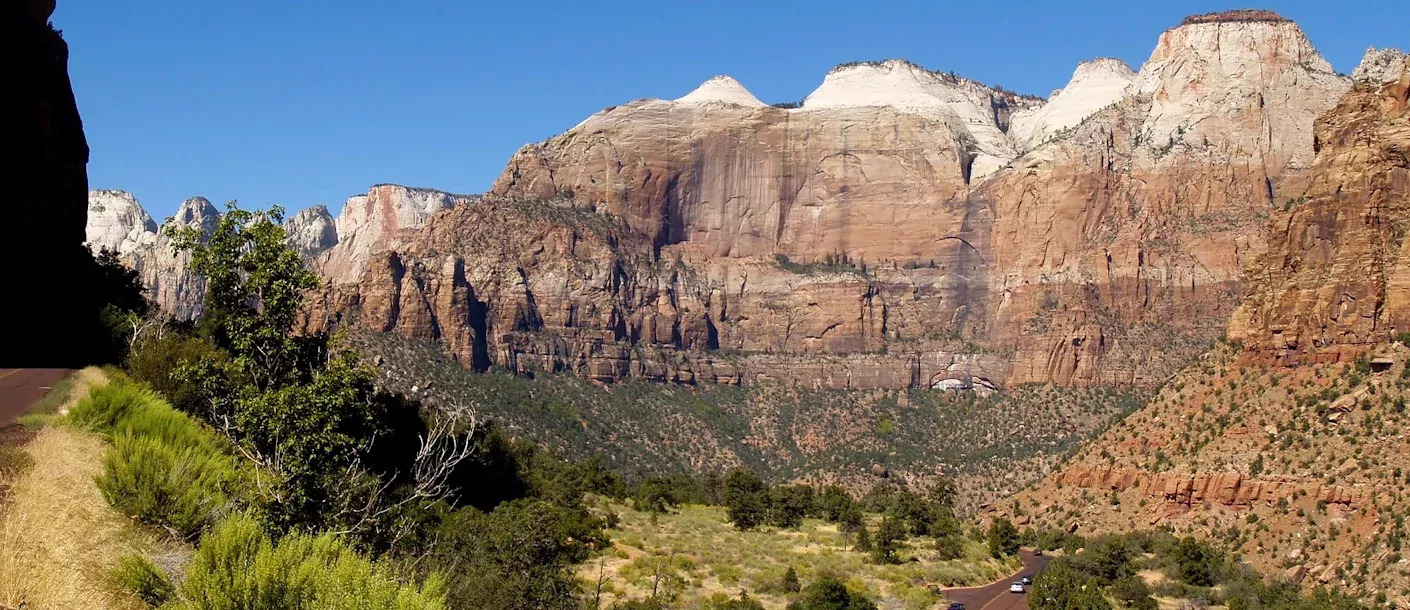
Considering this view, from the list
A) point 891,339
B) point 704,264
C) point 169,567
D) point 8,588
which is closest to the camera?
point 8,588

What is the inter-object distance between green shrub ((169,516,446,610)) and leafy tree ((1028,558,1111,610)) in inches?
1334

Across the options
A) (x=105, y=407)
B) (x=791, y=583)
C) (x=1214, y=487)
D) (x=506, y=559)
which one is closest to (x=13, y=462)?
(x=105, y=407)

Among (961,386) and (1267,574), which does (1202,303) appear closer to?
(961,386)

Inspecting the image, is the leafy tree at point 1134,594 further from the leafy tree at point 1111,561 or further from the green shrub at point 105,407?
the green shrub at point 105,407

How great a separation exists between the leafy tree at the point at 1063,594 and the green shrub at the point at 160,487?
1291 inches

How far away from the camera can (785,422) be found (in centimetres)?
14675

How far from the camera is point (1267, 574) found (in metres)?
59.6

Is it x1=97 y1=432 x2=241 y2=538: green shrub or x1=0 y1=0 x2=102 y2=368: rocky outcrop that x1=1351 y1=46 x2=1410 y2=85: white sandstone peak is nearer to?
x1=0 y1=0 x2=102 y2=368: rocky outcrop

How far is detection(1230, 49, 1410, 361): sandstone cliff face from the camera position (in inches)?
2689

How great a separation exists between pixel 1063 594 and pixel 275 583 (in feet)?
120

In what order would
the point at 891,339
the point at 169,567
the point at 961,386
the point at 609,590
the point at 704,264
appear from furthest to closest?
the point at 704,264 < the point at 891,339 < the point at 961,386 < the point at 609,590 < the point at 169,567

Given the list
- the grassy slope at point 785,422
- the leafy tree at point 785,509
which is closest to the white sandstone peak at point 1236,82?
the grassy slope at point 785,422

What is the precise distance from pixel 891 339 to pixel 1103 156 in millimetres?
34346

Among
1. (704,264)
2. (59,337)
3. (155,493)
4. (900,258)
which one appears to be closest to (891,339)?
(900,258)
